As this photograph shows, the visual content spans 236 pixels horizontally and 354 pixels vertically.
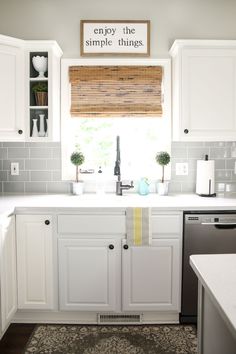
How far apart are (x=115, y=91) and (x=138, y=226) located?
1.34 meters

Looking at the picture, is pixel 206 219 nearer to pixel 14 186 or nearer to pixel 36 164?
pixel 36 164

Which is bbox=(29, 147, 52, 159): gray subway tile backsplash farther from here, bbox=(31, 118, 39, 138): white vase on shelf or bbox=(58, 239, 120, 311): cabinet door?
bbox=(58, 239, 120, 311): cabinet door

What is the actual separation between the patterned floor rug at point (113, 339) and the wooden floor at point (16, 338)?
49mm

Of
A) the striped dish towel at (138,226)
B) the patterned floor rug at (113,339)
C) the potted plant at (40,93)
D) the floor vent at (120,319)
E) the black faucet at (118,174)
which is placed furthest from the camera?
the black faucet at (118,174)

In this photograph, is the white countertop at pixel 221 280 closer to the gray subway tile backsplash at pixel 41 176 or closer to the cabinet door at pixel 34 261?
the cabinet door at pixel 34 261

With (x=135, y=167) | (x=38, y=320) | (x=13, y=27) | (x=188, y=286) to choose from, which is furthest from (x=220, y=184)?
(x=13, y=27)

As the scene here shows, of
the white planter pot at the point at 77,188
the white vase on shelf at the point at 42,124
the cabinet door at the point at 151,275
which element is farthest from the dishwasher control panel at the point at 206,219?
the white vase on shelf at the point at 42,124

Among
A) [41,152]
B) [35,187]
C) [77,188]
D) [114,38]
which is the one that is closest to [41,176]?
[35,187]

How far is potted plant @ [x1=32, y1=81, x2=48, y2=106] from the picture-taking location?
288cm

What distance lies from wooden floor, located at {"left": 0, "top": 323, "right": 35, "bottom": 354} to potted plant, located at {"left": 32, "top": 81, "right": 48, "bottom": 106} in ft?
5.98

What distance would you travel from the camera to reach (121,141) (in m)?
3.28

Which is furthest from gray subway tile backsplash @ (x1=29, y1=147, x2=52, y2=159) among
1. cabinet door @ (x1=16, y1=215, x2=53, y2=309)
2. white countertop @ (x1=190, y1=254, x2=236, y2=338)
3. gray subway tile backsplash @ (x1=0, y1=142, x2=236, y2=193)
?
white countertop @ (x1=190, y1=254, x2=236, y2=338)

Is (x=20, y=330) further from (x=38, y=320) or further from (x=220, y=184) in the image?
(x=220, y=184)

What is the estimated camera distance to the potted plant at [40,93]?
288 centimetres
